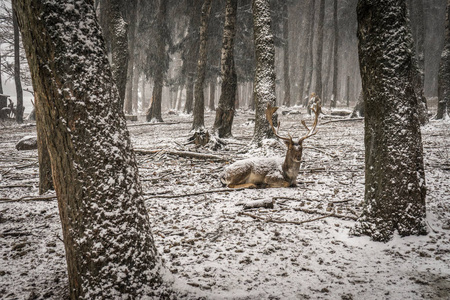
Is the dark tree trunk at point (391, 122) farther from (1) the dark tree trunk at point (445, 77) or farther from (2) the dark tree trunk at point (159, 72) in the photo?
(2) the dark tree trunk at point (159, 72)

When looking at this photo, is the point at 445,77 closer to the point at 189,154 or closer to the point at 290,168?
the point at 290,168

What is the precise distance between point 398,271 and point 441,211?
5.13ft

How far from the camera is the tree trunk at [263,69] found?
22.4 ft

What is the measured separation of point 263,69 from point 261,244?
5050 mm

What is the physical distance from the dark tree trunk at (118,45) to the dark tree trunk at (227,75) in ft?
9.37

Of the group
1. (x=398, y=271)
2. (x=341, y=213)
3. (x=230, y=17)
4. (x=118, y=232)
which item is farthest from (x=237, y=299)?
(x=230, y=17)

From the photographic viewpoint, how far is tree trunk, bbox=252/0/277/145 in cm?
683

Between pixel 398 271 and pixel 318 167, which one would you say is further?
pixel 318 167

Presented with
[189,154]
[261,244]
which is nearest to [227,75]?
[189,154]

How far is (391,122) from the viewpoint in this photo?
2709 millimetres

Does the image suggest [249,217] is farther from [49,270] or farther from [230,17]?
[230,17]

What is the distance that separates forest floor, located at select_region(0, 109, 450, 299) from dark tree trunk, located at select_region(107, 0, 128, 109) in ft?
8.96

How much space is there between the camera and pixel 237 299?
2115mm

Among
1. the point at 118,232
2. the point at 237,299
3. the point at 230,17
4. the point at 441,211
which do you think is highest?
the point at 230,17
